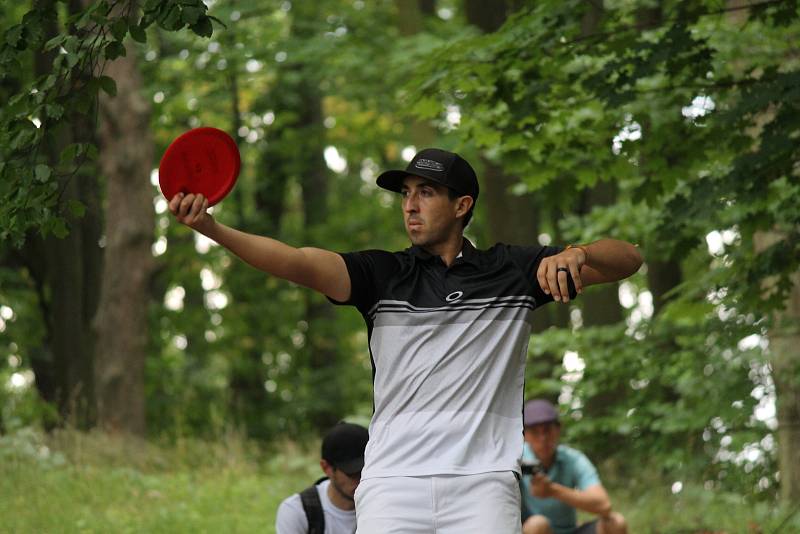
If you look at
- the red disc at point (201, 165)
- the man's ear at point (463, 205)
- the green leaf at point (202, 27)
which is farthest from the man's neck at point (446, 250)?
the green leaf at point (202, 27)

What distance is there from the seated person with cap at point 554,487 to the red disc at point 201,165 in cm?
384

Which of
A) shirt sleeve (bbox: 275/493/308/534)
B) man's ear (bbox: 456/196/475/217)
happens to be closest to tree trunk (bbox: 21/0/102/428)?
shirt sleeve (bbox: 275/493/308/534)

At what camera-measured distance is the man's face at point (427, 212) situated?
4445 millimetres

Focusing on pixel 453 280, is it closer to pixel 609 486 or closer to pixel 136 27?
pixel 136 27

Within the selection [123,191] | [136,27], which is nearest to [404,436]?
[136,27]

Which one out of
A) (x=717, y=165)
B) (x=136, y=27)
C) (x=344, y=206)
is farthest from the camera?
(x=344, y=206)

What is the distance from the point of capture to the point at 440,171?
444cm

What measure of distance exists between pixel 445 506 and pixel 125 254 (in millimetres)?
10962

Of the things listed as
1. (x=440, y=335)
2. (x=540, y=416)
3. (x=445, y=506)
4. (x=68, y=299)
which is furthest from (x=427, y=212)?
(x=68, y=299)

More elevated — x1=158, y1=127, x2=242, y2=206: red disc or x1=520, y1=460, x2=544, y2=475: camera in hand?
x1=158, y1=127, x2=242, y2=206: red disc

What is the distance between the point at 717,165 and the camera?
7934 millimetres

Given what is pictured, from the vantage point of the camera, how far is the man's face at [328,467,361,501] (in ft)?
19.2

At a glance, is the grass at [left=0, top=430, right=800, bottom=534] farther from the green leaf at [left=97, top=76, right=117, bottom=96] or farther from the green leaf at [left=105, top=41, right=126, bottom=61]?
the green leaf at [left=105, top=41, right=126, bottom=61]

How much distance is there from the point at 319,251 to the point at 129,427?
10.8 meters
